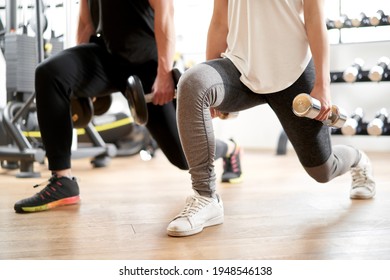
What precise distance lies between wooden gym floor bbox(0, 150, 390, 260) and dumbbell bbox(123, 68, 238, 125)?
327 millimetres

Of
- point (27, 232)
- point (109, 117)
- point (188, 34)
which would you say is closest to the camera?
point (27, 232)

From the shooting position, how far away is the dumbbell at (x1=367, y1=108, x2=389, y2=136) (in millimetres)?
2538

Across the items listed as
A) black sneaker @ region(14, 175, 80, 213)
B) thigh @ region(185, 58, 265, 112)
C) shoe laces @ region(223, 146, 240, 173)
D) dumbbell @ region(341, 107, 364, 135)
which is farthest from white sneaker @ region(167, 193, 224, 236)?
dumbbell @ region(341, 107, 364, 135)

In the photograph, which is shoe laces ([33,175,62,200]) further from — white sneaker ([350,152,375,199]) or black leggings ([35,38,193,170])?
white sneaker ([350,152,375,199])

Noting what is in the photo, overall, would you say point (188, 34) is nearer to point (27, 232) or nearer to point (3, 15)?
point (3, 15)

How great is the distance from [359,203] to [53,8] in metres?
1.98

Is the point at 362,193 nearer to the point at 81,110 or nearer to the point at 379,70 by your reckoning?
the point at 379,70

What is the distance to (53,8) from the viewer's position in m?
2.81

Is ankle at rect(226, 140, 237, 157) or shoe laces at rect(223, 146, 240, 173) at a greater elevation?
ankle at rect(226, 140, 237, 157)

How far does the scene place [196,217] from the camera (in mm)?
1397

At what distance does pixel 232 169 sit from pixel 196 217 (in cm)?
103

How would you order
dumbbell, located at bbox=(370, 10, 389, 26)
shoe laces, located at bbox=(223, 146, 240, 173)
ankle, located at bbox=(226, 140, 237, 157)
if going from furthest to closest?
shoe laces, located at bbox=(223, 146, 240, 173)
ankle, located at bbox=(226, 140, 237, 157)
dumbbell, located at bbox=(370, 10, 389, 26)

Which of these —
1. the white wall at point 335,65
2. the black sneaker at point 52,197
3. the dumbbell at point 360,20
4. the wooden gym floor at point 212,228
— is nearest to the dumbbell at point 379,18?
the white wall at point 335,65

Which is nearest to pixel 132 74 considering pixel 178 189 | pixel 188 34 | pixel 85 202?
pixel 85 202
